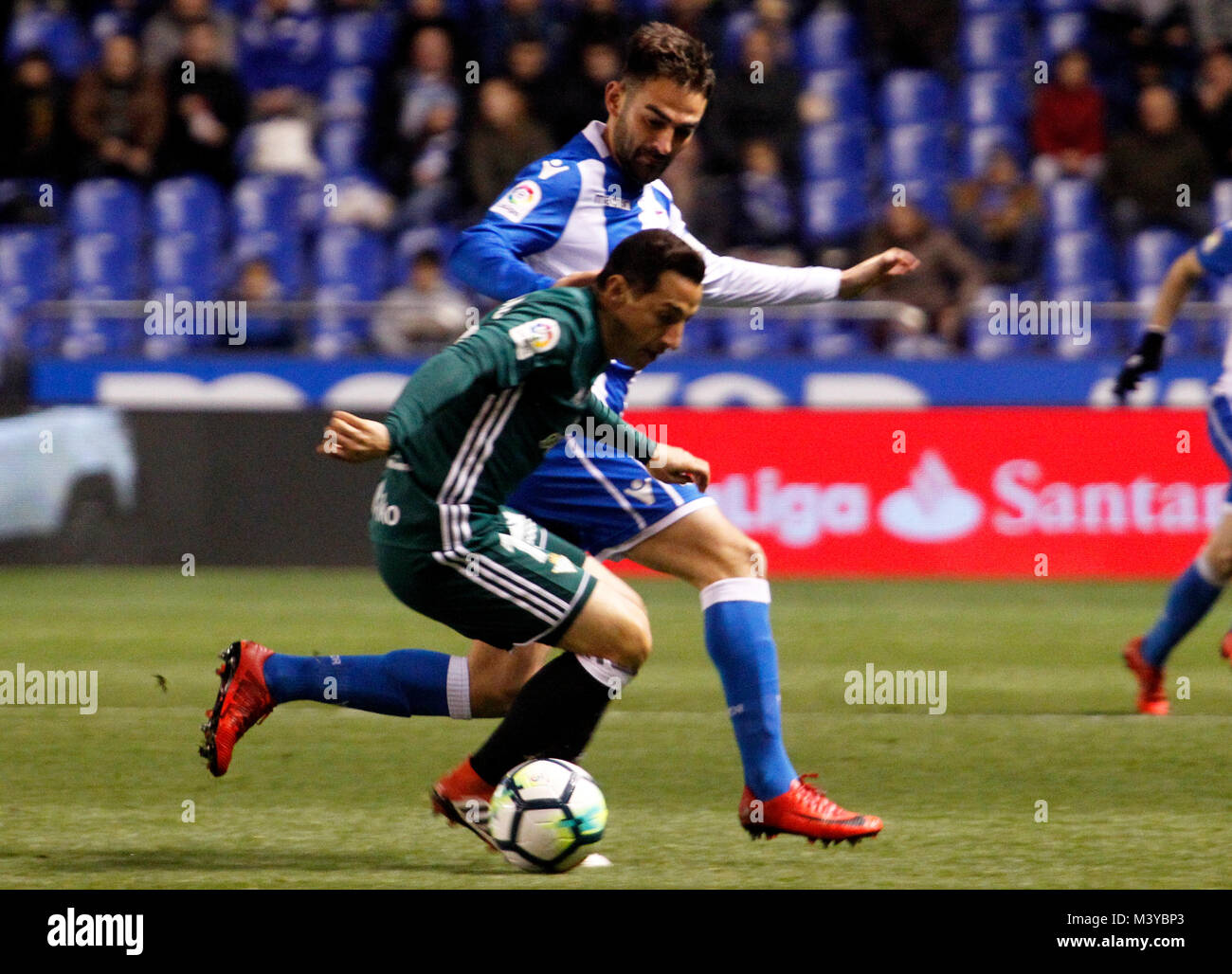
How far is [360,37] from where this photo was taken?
14.1 meters

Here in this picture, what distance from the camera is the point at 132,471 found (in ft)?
37.1

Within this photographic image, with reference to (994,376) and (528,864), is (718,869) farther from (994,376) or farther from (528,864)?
(994,376)

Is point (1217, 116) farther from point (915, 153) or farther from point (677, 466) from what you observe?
point (677, 466)

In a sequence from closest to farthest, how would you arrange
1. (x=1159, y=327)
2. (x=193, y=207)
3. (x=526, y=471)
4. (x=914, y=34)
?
(x=526, y=471)
(x=1159, y=327)
(x=193, y=207)
(x=914, y=34)

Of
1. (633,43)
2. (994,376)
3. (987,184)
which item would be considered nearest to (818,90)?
(987,184)

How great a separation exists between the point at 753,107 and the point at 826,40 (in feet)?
4.70

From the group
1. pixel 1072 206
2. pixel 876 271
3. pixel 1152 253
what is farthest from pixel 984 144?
pixel 876 271

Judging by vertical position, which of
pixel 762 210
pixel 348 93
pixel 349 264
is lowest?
pixel 349 264

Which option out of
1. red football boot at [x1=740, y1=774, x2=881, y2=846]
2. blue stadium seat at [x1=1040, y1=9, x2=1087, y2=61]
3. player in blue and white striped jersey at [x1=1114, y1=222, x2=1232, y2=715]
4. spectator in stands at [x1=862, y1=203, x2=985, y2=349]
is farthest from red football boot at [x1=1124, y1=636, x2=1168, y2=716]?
blue stadium seat at [x1=1040, y1=9, x2=1087, y2=61]

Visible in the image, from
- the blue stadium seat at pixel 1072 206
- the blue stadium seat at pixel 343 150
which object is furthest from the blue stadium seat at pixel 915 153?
the blue stadium seat at pixel 343 150

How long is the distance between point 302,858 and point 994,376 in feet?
26.4

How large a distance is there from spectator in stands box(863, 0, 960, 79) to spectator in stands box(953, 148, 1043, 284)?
1.44m

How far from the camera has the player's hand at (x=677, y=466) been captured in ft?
15.6

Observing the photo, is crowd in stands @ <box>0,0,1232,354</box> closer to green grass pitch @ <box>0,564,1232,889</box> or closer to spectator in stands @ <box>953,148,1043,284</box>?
spectator in stands @ <box>953,148,1043,284</box>
